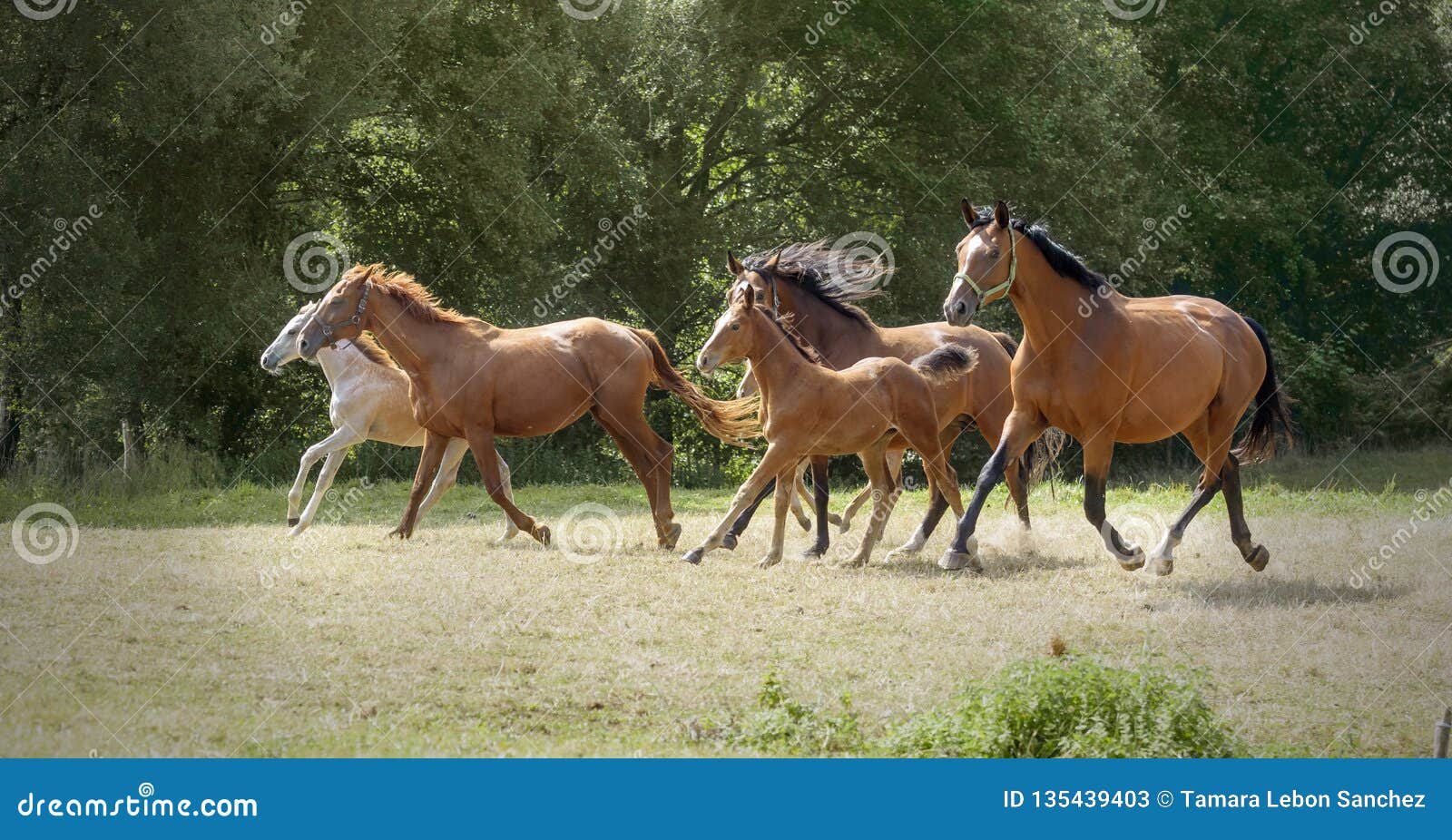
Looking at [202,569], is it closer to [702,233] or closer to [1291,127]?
[702,233]

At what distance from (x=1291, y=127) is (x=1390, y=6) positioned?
281 centimetres

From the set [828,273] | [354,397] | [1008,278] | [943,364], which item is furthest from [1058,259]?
[354,397]

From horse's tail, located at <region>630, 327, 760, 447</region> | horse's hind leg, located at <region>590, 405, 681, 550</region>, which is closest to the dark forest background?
horse's tail, located at <region>630, 327, 760, 447</region>

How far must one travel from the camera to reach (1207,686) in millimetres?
7406

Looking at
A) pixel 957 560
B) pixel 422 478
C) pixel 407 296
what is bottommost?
pixel 422 478

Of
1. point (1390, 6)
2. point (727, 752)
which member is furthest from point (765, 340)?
point (1390, 6)

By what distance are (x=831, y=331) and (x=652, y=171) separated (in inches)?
527

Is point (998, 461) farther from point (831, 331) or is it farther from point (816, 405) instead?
point (831, 331)

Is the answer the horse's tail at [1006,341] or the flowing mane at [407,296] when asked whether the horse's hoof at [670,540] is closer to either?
the flowing mane at [407,296]

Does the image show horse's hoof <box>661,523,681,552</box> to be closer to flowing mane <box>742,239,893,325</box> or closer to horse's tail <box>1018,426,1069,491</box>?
flowing mane <box>742,239,893,325</box>

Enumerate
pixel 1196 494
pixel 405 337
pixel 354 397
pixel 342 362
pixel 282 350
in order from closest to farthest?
pixel 1196 494
pixel 405 337
pixel 354 397
pixel 282 350
pixel 342 362

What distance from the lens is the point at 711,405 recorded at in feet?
41.7

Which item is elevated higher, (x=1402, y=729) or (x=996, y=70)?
(x=996, y=70)

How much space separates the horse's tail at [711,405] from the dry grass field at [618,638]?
40.0 inches
